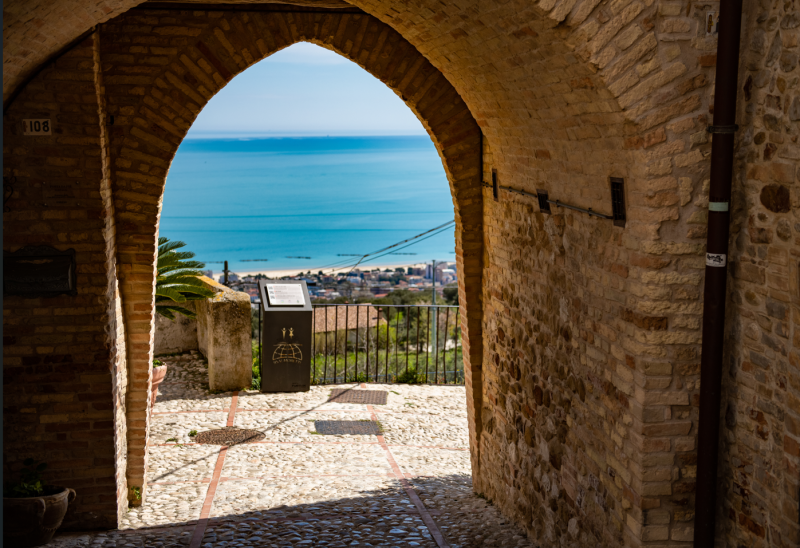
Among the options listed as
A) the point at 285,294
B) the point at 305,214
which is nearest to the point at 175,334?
the point at 285,294

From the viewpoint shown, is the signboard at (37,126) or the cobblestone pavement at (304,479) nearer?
the signboard at (37,126)

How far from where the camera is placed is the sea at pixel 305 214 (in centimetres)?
4772

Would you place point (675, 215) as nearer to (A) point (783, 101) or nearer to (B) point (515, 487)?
(A) point (783, 101)

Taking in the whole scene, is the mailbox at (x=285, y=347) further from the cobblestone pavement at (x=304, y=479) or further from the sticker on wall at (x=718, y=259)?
the sticker on wall at (x=718, y=259)

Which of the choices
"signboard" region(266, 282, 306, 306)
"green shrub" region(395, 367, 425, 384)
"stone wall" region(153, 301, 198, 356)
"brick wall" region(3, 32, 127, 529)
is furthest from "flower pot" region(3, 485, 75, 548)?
"green shrub" region(395, 367, 425, 384)

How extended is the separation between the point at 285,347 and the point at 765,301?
7.69 meters

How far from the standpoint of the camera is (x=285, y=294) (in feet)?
35.0

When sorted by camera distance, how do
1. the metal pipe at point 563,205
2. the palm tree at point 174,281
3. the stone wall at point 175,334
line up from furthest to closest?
the stone wall at point 175,334, the palm tree at point 174,281, the metal pipe at point 563,205

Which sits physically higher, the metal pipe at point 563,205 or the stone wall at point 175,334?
the metal pipe at point 563,205

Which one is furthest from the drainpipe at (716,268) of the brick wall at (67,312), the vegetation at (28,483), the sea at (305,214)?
the sea at (305,214)

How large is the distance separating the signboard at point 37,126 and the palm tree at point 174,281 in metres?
4.33

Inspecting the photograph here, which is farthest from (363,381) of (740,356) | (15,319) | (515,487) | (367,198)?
(367,198)

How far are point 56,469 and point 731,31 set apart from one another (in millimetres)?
5354

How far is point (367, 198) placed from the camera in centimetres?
7231
